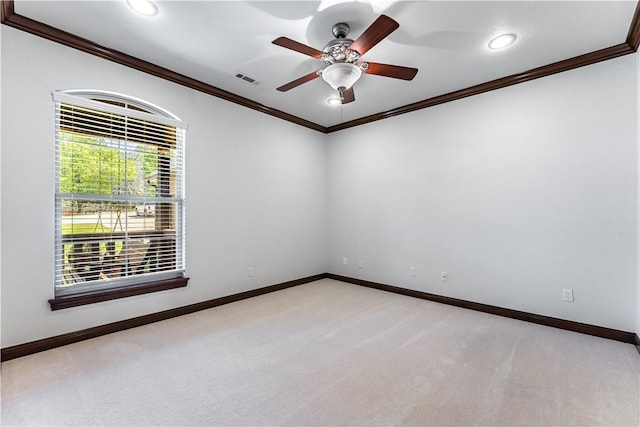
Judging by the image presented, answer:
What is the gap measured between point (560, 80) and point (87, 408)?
485cm

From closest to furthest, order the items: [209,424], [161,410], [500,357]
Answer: [209,424] → [161,410] → [500,357]

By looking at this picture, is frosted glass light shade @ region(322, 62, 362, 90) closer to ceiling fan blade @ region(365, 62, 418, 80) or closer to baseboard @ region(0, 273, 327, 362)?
ceiling fan blade @ region(365, 62, 418, 80)

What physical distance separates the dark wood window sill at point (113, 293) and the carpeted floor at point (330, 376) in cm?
36

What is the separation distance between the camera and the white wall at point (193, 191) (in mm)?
2340

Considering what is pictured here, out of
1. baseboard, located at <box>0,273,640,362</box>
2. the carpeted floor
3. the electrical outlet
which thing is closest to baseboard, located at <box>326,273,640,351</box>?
baseboard, located at <box>0,273,640,362</box>

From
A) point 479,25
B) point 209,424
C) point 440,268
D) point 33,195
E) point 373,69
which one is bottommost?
point 209,424

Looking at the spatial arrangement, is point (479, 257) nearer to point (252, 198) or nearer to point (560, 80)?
point (560, 80)

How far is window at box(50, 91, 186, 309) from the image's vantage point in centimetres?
262

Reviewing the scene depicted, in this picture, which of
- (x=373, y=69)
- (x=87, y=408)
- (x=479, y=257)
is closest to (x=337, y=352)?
(x=87, y=408)

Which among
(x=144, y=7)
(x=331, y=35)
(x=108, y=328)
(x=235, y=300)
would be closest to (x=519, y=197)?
(x=331, y=35)

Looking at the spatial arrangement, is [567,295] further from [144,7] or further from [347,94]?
[144,7]

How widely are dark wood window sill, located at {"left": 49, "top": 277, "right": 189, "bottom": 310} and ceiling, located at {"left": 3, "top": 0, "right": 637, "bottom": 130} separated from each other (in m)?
2.30

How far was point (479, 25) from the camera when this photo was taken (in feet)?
7.89

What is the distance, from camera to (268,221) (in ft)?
14.2
